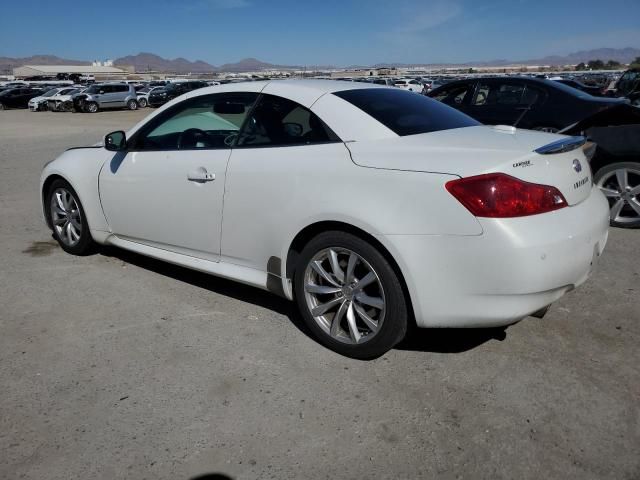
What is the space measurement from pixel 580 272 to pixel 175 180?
265 centimetres

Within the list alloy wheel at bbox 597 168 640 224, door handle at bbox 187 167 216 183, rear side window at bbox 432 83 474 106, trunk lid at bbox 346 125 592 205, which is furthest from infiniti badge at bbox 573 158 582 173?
rear side window at bbox 432 83 474 106

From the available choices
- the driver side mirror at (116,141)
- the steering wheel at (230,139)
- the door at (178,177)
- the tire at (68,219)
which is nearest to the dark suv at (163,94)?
the tire at (68,219)

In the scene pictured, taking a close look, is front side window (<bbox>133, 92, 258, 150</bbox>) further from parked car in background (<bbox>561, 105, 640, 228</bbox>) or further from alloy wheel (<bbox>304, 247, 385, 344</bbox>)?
parked car in background (<bbox>561, 105, 640, 228</bbox>)

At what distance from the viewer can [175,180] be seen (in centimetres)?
381

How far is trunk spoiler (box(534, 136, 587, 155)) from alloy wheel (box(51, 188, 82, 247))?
12.5 ft

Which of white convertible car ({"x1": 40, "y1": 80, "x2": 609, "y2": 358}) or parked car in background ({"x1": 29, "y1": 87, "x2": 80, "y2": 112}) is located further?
parked car in background ({"x1": 29, "y1": 87, "x2": 80, "y2": 112})

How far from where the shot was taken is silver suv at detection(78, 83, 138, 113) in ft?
106

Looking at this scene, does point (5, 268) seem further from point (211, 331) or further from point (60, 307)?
point (211, 331)

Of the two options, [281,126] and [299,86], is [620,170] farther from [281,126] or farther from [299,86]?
[281,126]

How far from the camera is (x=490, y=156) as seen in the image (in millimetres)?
2771

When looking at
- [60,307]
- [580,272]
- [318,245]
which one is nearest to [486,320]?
[580,272]

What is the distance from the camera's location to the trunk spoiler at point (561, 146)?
2893mm

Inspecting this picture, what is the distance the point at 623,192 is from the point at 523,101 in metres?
3.42

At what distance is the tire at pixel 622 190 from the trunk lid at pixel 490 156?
9.17 feet
